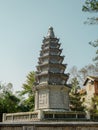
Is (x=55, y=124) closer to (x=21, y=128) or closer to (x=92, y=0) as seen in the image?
(x=21, y=128)

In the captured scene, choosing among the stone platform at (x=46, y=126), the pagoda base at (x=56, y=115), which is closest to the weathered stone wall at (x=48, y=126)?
the stone platform at (x=46, y=126)

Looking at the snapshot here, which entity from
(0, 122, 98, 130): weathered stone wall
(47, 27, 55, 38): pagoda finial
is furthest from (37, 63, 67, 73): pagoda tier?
(0, 122, 98, 130): weathered stone wall

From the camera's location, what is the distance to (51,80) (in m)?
34.7

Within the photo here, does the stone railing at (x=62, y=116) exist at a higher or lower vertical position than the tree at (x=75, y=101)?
lower

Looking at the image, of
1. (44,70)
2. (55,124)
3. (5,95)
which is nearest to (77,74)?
(44,70)

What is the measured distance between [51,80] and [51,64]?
2.42m

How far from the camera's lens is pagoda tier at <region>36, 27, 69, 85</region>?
115 ft

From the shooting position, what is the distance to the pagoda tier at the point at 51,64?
34938mm

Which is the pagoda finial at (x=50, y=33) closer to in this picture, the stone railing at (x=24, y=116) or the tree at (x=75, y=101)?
the tree at (x=75, y=101)

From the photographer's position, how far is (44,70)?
118 ft

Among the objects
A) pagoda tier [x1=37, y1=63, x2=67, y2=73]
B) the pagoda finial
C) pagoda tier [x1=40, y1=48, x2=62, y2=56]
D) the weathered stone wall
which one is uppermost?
the pagoda finial

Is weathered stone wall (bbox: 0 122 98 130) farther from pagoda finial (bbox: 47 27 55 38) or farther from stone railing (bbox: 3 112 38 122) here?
pagoda finial (bbox: 47 27 55 38)

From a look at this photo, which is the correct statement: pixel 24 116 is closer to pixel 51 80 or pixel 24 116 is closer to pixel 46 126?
pixel 51 80

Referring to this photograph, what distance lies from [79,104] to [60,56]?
8.64 metres
